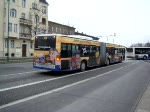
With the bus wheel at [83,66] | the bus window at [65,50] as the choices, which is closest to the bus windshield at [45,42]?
the bus window at [65,50]

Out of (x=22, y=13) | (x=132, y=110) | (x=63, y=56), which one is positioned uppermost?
(x=22, y=13)

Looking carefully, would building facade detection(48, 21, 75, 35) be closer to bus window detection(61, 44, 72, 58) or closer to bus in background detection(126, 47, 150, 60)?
bus in background detection(126, 47, 150, 60)

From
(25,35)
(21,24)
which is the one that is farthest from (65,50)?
(25,35)

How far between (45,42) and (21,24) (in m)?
37.8

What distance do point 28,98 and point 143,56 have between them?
157ft

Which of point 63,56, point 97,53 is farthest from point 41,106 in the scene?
point 97,53

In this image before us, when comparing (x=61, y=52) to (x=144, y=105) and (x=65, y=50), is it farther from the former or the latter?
(x=144, y=105)

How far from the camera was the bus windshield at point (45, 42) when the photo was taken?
1507 cm

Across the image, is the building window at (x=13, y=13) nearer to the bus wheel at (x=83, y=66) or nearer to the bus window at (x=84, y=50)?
the bus window at (x=84, y=50)

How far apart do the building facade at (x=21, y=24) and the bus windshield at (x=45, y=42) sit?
1134 inches

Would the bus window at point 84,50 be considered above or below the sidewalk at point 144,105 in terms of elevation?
above

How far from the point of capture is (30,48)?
55.2 meters

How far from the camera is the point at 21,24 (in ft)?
168

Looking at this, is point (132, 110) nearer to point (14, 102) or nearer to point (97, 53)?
point (14, 102)
